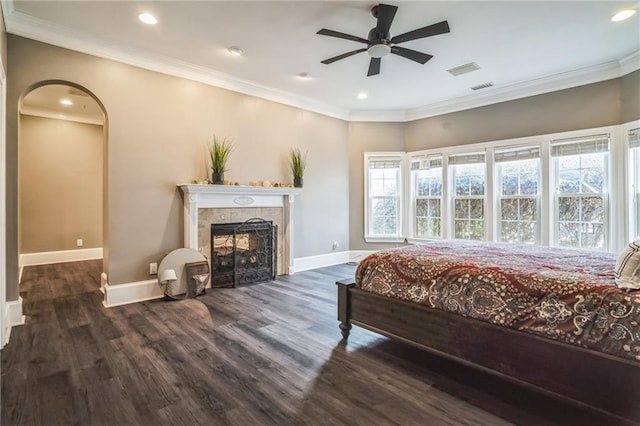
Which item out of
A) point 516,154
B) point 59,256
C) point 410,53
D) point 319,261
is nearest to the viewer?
point 410,53

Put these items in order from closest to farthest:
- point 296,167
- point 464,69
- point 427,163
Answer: point 464,69 → point 296,167 → point 427,163

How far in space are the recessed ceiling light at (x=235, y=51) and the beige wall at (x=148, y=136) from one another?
81cm

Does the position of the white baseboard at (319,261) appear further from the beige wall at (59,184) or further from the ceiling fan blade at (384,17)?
the beige wall at (59,184)

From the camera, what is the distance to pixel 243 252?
474 centimetres

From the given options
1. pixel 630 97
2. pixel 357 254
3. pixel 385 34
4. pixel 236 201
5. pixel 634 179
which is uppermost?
pixel 385 34

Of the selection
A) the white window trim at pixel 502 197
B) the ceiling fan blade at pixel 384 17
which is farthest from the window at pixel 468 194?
the ceiling fan blade at pixel 384 17

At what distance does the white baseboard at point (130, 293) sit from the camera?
3.70m

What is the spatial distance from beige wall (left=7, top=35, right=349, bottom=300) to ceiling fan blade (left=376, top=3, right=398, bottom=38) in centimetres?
252

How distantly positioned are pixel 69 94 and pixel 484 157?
6.79 metres

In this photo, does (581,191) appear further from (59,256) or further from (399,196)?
(59,256)

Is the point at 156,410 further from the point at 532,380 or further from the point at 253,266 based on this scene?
the point at 253,266

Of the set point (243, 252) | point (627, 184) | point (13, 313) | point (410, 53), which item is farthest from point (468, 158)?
point (13, 313)

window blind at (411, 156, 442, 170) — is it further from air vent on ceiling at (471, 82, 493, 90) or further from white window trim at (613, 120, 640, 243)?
white window trim at (613, 120, 640, 243)

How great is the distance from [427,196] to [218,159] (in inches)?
150
